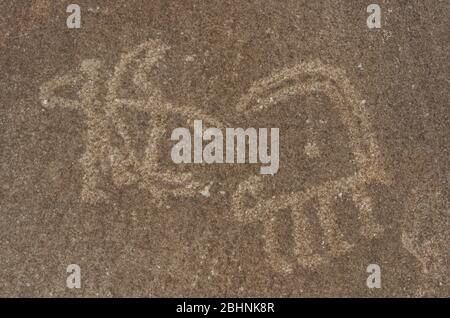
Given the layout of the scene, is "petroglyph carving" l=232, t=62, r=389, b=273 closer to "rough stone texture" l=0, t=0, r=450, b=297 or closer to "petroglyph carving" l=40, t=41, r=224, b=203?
"rough stone texture" l=0, t=0, r=450, b=297

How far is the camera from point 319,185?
7.07ft

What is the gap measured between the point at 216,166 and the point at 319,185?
19.5 inches

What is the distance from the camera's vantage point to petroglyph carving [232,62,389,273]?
2.14 m

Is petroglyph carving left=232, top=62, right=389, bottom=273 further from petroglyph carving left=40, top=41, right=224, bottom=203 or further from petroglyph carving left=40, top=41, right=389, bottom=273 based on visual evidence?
petroglyph carving left=40, top=41, right=224, bottom=203

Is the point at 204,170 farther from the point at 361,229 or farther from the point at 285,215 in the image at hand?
the point at 361,229

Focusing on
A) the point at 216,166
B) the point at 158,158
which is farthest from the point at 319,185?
the point at 158,158

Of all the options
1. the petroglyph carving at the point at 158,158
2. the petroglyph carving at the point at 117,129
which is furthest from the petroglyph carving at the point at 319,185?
the petroglyph carving at the point at 117,129

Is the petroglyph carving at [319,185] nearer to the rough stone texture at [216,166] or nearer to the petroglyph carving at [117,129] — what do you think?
the rough stone texture at [216,166]

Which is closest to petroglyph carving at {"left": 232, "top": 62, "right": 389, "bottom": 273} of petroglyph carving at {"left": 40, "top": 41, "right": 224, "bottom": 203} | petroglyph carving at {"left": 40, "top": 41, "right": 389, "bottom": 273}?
petroglyph carving at {"left": 40, "top": 41, "right": 389, "bottom": 273}

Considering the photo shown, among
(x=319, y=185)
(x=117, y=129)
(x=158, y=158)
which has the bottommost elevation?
(x=319, y=185)

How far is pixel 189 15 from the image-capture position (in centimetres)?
220

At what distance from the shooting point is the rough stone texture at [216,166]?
2.10 meters

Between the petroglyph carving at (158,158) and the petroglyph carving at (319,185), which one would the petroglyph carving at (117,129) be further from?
the petroglyph carving at (319,185)

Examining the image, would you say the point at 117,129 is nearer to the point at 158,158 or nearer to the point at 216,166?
the point at 158,158
